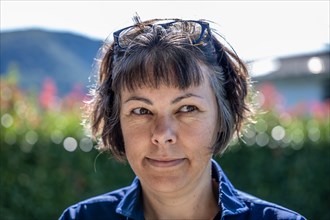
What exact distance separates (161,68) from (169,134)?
23 cm

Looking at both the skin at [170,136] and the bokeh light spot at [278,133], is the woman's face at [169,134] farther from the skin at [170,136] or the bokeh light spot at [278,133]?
the bokeh light spot at [278,133]

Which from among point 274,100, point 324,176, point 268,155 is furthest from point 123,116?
point 274,100

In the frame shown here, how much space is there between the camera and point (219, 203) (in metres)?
2.56

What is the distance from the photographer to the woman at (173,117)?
7.82 ft

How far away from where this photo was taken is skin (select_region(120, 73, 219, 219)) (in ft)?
7.79

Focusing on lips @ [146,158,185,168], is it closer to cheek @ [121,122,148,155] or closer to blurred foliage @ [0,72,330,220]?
cheek @ [121,122,148,155]

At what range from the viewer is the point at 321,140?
19.8 ft

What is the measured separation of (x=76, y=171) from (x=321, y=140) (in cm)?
222

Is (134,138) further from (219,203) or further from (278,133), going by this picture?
(278,133)

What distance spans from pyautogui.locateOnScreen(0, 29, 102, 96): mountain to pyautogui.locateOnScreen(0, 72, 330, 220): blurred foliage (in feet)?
18.1

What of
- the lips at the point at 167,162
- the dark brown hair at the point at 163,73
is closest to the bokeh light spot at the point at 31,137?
the dark brown hair at the point at 163,73

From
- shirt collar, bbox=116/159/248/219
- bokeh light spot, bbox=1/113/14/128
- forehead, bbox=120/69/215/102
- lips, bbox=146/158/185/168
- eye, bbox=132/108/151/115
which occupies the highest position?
forehead, bbox=120/69/215/102

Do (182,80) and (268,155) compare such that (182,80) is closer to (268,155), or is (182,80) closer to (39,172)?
(39,172)

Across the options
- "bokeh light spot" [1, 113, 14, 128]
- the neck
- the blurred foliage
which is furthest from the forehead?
"bokeh light spot" [1, 113, 14, 128]
